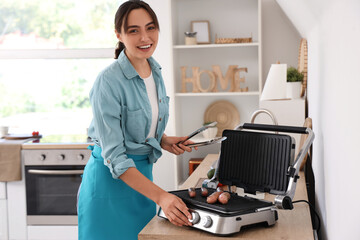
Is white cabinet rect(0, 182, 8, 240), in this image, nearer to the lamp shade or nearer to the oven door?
the oven door

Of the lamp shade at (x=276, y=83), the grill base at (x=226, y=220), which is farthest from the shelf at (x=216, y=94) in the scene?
the grill base at (x=226, y=220)

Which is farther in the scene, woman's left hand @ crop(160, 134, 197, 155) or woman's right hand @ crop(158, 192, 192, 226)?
woman's left hand @ crop(160, 134, 197, 155)

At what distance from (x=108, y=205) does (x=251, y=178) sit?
1.80 feet

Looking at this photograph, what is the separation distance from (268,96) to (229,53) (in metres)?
1.01

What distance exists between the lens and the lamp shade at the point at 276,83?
2613mm

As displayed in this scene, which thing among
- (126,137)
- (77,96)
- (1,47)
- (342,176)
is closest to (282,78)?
(126,137)

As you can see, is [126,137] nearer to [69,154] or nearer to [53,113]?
[69,154]

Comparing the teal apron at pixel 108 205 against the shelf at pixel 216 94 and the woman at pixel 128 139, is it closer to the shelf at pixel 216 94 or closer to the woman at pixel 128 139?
the woman at pixel 128 139

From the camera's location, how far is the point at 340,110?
1192mm

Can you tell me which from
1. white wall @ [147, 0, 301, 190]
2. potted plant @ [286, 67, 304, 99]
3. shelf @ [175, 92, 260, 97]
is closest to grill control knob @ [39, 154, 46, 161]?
white wall @ [147, 0, 301, 190]

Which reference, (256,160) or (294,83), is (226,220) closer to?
(256,160)

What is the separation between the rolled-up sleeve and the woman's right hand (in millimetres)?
191

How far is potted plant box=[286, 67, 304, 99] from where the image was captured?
286 cm

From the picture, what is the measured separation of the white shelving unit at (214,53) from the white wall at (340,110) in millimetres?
1815
